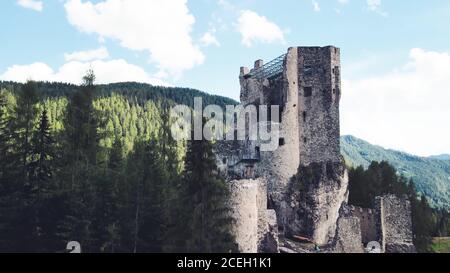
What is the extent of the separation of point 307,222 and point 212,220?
15.5 meters

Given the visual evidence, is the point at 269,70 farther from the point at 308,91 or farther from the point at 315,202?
the point at 315,202

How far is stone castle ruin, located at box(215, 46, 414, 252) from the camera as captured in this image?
49500 millimetres

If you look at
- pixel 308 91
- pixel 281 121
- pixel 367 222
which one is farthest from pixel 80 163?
pixel 367 222

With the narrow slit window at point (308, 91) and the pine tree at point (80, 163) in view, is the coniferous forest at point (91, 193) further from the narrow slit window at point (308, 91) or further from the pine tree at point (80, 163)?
the narrow slit window at point (308, 91)

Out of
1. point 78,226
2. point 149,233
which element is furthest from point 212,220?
point 78,226

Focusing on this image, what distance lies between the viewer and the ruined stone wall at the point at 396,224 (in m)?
49.3

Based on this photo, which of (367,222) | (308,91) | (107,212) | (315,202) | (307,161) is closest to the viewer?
(107,212)

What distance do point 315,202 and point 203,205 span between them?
54.2ft

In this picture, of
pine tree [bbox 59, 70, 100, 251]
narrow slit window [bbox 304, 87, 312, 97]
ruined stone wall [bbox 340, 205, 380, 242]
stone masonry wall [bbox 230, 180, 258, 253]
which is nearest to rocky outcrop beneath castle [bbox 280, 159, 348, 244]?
ruined stone wall [bbox 340, 205, 380, 242]

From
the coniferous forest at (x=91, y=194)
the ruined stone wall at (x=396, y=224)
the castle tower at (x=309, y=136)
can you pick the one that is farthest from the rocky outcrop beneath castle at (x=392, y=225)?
the coniferous forest at (x=91, y=194)

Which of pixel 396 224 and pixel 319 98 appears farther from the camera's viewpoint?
pixel 319 98

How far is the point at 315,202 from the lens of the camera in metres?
52.2
